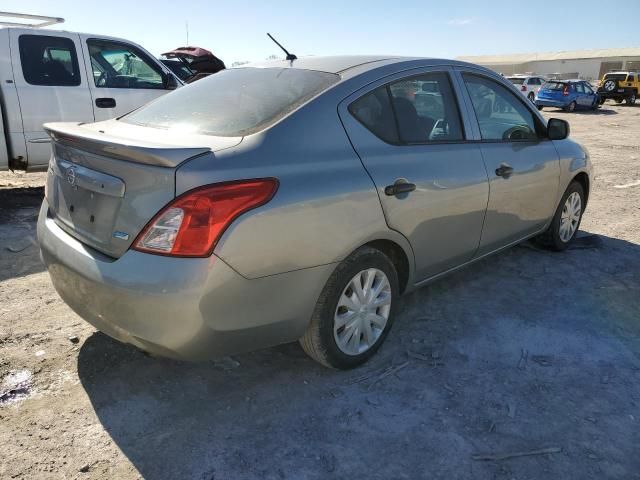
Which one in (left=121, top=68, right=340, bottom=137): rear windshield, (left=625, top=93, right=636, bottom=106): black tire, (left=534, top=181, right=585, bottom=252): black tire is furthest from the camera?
(left=625, top=93, right=636, bottom=106): black tire

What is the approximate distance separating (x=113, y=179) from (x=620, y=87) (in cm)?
3328

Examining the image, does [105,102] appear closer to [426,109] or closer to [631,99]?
[426,109]

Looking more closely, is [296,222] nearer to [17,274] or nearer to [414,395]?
[414,395]

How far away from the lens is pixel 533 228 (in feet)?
14.0

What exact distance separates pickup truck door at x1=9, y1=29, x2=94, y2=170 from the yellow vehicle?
2987 cm

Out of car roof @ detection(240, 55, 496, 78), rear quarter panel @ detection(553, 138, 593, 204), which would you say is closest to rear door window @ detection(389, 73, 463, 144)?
car roof @ detection(240, 55, 496, 78)

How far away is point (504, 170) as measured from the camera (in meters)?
3.58

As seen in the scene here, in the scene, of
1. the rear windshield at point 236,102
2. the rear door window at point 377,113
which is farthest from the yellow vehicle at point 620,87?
the rear windshield at point 236,102

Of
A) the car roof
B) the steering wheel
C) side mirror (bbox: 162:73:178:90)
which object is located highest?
the car roof

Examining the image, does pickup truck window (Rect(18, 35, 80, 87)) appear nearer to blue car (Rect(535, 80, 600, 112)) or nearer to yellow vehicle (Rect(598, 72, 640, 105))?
blue car (Rect(535, 80, 600, 112))

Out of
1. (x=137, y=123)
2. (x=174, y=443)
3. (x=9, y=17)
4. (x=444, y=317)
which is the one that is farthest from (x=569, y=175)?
(x=9, y=17)

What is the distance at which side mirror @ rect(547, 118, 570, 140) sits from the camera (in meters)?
4.07

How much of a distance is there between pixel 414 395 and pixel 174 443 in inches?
47.6

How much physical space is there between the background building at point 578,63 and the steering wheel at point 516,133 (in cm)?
7376
